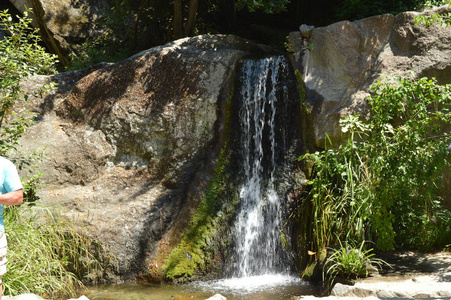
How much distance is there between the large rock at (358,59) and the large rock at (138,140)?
1449mm

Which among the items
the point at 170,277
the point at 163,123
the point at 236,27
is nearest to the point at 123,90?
the point at 163,123

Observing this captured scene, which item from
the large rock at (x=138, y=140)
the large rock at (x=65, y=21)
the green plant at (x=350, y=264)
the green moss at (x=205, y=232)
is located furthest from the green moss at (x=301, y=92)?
the large rock at (x=65, y=21)

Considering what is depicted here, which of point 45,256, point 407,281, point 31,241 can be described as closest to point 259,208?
point 407,281

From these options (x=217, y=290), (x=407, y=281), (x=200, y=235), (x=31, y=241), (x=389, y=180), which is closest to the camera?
(x=407, y=281)

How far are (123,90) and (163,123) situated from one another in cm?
104

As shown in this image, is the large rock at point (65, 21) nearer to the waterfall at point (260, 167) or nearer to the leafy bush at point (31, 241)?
the leafy bush at point (31, 241)

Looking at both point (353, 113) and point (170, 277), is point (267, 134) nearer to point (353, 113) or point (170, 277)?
point (353, 113)

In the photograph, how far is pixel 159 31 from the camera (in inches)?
490

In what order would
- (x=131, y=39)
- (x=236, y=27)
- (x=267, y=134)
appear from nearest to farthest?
(x=267, y=134)
(x=131, y=39)
(x=236, y=27)

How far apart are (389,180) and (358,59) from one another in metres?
2.58

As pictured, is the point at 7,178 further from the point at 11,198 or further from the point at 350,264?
the point at 350,264

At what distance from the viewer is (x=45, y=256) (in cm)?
605

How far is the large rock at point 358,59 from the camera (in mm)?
7598

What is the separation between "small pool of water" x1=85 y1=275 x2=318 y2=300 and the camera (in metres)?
6.28
